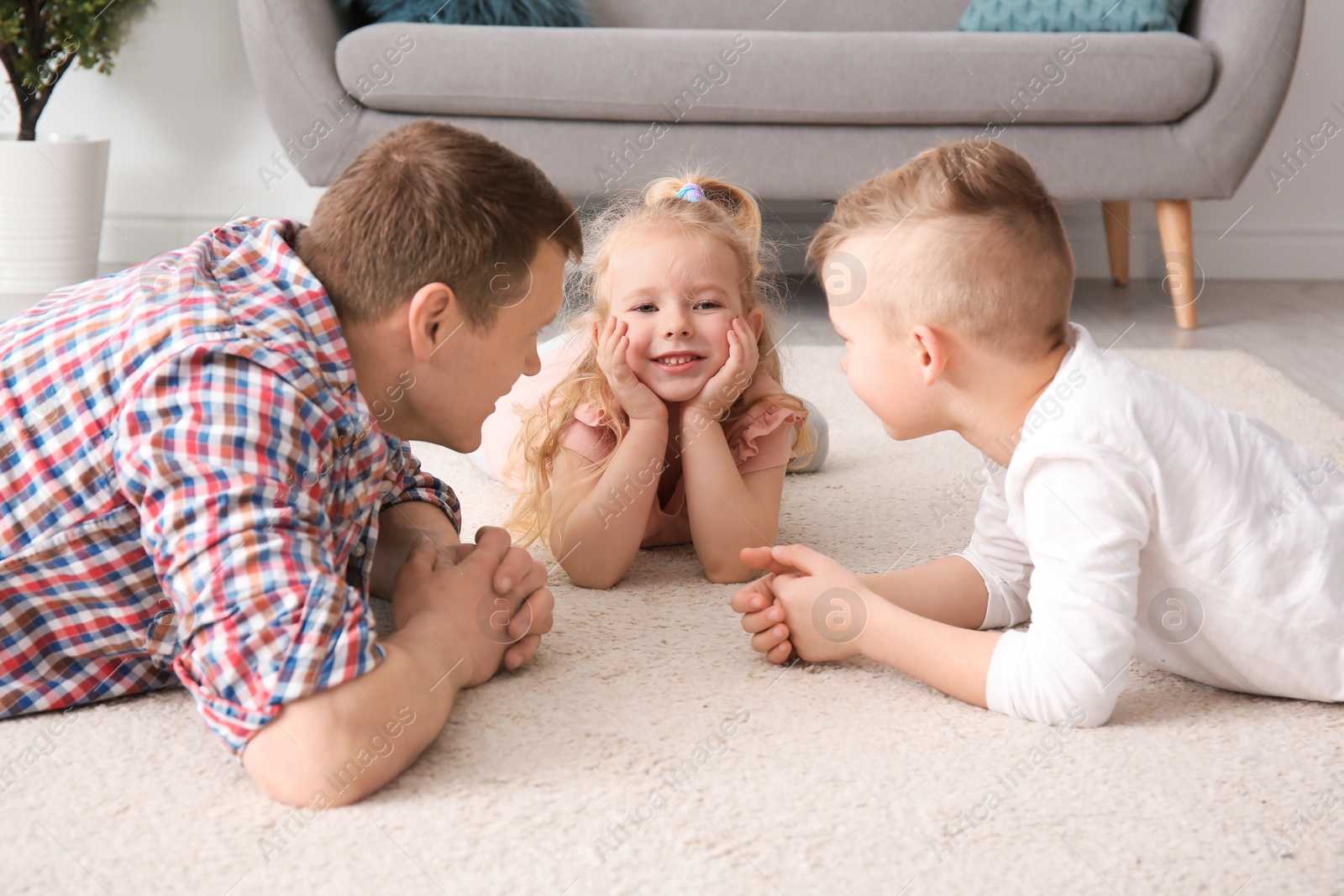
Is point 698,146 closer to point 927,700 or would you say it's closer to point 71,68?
point 927,700

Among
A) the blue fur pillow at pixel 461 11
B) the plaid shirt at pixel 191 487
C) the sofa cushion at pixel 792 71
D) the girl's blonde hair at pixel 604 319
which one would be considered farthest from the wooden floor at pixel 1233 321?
the plaid shirt at pixel 191 487

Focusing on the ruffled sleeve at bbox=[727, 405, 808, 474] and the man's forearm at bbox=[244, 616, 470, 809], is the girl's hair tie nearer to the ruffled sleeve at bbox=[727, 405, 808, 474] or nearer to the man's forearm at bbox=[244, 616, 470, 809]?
the ruffled sleeve at bbox=[727, 405, 808, 474]

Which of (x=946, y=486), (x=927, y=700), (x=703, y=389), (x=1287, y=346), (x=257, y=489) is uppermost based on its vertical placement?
(x=257, y=489)

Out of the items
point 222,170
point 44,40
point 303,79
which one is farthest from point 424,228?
point 222,170

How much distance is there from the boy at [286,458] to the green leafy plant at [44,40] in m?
1.92

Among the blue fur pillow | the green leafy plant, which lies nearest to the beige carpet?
the blue fur pillow

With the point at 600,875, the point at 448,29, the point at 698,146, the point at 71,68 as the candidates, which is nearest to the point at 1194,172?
the point at 698,146

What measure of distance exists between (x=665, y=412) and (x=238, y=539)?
22.2 inches

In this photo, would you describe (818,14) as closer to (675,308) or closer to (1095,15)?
(1095,15)

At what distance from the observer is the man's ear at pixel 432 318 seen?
2.75 ft

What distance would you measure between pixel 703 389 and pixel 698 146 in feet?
3.84

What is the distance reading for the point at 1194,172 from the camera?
7.38 ft

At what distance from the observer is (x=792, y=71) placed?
7.11 ft

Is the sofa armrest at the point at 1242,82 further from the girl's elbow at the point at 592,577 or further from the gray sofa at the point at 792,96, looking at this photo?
the girl's elbow at the point at 592,577
